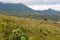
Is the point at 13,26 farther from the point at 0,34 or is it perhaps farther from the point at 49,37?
the point at 49,37

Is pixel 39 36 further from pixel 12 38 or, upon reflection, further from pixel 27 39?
pixel 12 38

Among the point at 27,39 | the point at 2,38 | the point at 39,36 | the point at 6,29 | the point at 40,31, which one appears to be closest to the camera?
the point at 27,39

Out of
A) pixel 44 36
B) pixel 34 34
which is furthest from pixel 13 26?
pixel 44 36

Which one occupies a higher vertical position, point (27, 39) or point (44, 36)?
point (27, 39)

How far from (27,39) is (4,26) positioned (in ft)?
31.4

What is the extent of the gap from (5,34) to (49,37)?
11.5m

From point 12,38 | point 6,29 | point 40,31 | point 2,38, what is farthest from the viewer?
point 40,31

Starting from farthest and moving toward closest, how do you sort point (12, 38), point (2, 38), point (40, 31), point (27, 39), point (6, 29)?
point (40, 31) < point (6, 29) < point (2, 38) < point (27, 39) < point (12, 38)

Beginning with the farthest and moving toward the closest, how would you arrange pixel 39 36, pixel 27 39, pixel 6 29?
pixel 39 36, pixel 6 29, pixel 27 39

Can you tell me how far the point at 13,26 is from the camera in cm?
4012

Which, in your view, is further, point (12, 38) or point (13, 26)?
point (13, 26)

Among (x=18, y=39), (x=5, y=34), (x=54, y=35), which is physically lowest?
(x=54, y=35)

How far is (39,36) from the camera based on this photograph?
41.8 metres

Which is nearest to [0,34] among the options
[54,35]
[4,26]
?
[4,26]
